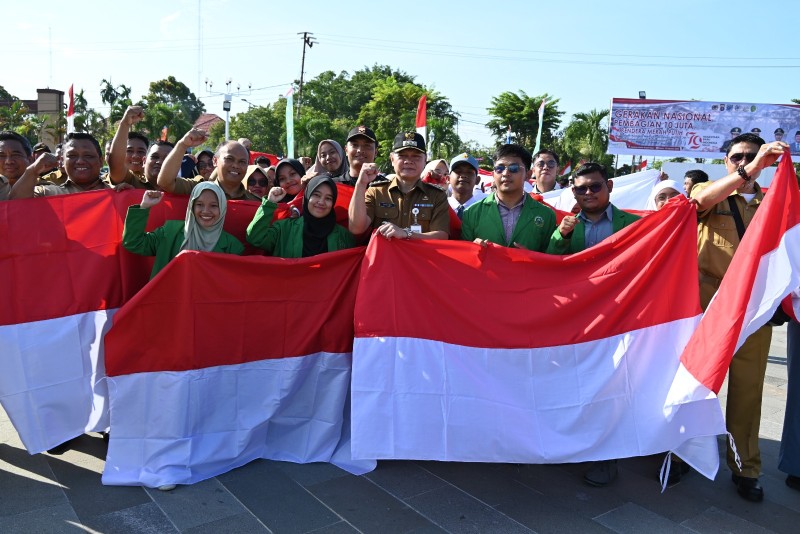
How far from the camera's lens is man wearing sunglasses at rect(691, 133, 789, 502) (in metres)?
3.66

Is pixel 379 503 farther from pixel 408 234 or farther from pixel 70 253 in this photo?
pixel 70 253

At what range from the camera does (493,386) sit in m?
3.64

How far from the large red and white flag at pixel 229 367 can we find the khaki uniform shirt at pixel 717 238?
2.27 meters

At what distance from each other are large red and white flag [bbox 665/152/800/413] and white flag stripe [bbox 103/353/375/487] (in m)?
2.05

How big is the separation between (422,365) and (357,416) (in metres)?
0.50

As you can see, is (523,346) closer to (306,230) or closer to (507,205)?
(507,205)

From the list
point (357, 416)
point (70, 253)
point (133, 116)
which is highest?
point (133, 116)

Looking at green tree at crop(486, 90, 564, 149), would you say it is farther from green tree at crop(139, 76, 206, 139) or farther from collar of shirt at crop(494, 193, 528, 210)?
collar of shirt at crop(494, 193, 528, 210)

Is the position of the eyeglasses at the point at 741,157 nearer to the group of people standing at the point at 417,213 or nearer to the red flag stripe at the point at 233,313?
the group of people standing at the point at 417,213

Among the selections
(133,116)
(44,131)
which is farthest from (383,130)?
(133,116)

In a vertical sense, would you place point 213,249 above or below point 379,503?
above

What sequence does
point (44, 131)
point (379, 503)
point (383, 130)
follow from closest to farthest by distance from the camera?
point (379, 503), point (44, 131), point (383, 130)

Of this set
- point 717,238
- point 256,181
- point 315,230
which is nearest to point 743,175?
point 717,238

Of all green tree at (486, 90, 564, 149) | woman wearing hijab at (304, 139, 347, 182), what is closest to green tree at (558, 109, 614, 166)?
green tree at (486, 90, 564, 149)
